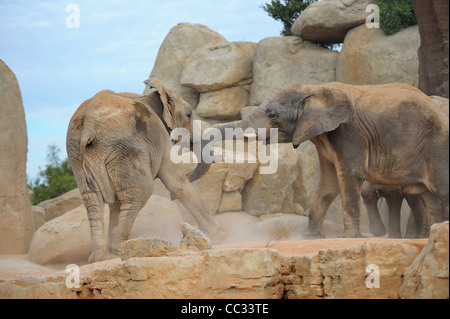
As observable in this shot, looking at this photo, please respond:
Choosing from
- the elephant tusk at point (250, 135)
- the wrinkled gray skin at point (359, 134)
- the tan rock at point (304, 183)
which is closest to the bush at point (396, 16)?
the tan rock at point (304, 183)

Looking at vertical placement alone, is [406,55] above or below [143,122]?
above

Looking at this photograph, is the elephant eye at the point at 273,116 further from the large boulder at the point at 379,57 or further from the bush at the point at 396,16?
the bush at the point at 396,16

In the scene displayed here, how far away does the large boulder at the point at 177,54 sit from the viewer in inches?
711

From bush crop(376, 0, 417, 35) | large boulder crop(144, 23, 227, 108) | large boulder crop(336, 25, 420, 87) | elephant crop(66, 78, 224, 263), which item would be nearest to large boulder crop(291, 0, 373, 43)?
large boulder crop(336, 25, 420, 87)

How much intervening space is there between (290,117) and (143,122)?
1.91 m

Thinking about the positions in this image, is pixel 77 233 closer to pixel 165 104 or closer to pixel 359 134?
pixel 165 104

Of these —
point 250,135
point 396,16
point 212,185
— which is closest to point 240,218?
point 212,185

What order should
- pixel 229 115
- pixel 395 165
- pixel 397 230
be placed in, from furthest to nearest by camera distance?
pixel 229 115 < pixel 397 230 < pixel 395 165

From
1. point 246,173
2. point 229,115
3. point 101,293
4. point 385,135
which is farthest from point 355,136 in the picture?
point 229,115

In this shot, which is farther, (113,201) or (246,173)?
(246,173)

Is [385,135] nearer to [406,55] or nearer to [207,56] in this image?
[406,55]

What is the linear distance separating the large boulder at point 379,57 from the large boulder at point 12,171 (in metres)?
7.23

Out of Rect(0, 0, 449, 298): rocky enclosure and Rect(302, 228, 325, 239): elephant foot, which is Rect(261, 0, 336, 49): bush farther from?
Rect(302, 228, 325, 239): elephant foot

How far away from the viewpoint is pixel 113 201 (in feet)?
28.3
